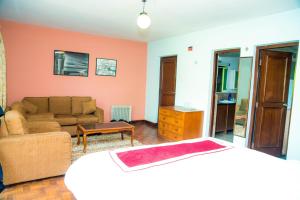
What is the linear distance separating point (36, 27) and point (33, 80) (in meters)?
1.24

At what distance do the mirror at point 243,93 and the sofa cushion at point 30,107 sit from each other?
4.25 m

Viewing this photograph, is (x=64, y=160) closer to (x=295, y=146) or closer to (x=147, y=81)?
(x=295, y=146)

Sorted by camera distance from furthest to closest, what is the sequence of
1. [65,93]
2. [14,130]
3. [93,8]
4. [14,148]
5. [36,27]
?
[65,93] → [36,27] → [93,8] → [14,130] → [14,148]

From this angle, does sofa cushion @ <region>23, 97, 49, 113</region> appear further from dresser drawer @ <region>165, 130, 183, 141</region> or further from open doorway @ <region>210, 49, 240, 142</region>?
open doorway @ <region>210, 49, 240, 142</region>

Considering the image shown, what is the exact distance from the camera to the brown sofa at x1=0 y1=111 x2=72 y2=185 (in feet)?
8.41

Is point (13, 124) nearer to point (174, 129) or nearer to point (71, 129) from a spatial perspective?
point (71, 129)

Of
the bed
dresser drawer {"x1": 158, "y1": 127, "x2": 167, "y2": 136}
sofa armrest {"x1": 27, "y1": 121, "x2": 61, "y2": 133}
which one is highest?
the bed

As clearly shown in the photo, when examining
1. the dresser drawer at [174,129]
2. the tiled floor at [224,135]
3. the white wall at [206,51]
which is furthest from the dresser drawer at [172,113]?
the tiled floor at [224,135]

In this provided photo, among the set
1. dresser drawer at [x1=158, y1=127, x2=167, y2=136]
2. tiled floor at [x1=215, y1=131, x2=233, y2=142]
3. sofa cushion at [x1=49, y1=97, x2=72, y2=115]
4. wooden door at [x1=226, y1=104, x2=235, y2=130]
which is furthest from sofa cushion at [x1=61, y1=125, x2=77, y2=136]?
wooden door at [x1=226, y1=104, x2=235, y2=130]

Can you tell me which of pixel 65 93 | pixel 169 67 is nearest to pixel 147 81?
pixel 169 67

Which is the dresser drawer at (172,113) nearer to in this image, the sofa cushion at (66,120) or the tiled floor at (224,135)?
the tiled floor at (224,135)

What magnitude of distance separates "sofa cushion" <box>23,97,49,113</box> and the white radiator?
1736 mm

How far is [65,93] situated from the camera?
5516 mm

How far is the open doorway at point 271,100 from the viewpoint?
3.80 metres
